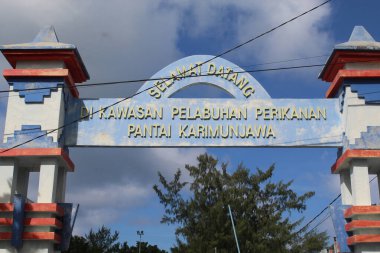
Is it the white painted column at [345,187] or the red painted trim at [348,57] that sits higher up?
the red painted trim at [348,57]

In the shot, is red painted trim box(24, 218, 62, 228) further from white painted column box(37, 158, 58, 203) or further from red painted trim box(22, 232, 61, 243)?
white painted column box(37, 158, 58, 203)

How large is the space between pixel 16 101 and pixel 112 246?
37.9 m

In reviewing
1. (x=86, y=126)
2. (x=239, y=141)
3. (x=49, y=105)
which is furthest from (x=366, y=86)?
(x=49, y=105)

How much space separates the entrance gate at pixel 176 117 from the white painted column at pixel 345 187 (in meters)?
0.03

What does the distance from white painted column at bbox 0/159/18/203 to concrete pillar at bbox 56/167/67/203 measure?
126 centimetres

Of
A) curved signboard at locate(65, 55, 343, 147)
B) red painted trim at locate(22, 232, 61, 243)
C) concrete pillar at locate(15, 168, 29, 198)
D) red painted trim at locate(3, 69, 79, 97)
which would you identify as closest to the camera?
red painted trim at locate(22, 232, 61, 243)

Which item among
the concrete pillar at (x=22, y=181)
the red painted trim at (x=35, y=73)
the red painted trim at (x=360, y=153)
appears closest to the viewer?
the red painted trim at (x=360, y=153)

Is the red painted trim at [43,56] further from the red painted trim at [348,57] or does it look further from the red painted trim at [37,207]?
the red painted trim at [348,57]

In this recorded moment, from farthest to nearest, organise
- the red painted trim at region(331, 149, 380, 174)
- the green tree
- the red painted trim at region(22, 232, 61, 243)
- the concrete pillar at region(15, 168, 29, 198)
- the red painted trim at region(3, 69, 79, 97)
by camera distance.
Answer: the green tree
the concrete pillar at region(15, 168, 29, 198)
the red painted trim at region(3, 69, 79, 97)
the red painted trim at region(331, 149, 380, 174)
the red painted trim at region(22, 232, 61, 243)

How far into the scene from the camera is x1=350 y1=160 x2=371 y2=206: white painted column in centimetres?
1287

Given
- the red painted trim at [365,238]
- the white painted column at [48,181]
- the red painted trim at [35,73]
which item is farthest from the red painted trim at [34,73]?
the red painted trim at [365,238]

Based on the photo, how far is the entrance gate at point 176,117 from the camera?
13.2 m

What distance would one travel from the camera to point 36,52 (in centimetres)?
1382

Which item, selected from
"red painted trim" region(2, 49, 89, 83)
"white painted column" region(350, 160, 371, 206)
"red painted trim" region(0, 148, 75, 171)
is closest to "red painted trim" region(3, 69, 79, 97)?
"red painted trim" region(2, 49, 89, 83)
